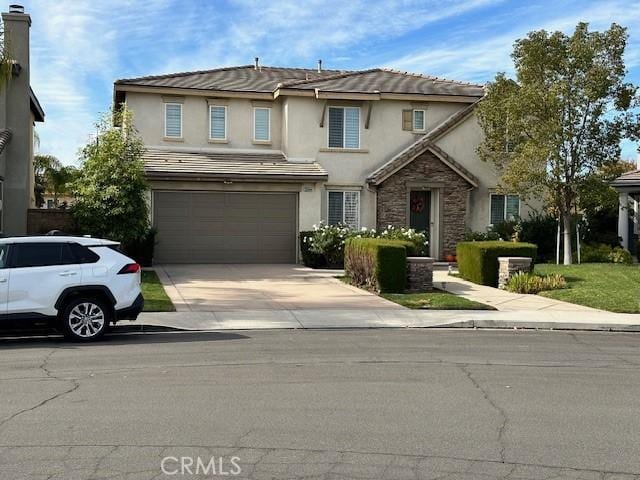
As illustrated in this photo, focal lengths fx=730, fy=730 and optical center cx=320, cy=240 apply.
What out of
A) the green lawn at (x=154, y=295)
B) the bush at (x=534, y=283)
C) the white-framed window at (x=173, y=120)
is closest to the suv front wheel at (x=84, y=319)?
the green lawn at (x=154, y=295)

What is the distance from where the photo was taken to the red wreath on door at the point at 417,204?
26.3 m

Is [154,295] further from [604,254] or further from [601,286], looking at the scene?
[604,254]

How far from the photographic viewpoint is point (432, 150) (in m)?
25.4

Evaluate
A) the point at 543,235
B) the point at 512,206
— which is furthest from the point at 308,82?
the point at 543,235

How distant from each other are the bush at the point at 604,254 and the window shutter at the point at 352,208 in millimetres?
7700

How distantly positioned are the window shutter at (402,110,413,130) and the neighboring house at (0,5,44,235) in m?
12.6

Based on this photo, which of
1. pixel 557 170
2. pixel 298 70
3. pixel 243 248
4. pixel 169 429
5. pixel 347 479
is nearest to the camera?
pixel 347 479

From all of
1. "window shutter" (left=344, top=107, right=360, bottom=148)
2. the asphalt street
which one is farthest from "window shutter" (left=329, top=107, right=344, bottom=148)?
the asphalt street

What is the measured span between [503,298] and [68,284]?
33.8 ft

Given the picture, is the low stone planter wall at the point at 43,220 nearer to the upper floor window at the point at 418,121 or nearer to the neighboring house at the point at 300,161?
the neighboring house at the point at 300,161

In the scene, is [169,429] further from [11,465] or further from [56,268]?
[56,268]

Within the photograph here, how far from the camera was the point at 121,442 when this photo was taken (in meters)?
5.90

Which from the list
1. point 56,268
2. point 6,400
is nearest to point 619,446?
point 6,400

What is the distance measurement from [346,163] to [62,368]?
17.9m
